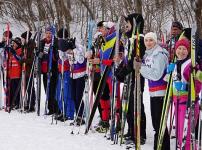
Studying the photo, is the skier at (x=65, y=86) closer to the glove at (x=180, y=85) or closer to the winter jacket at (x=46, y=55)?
the winter jacket at (x=46, y=55)

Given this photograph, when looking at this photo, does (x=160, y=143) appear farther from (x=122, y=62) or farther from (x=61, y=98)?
(x=61, y=98)

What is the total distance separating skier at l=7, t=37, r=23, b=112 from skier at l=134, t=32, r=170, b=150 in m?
4.75

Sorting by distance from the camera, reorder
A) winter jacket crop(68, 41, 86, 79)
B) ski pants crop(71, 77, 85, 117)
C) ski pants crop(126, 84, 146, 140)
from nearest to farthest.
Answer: ski pants crop(126, 84, 146, 140), winter jacket crop(68, 41, 86, 79), ski pants crop(71, 77, 85, 117)

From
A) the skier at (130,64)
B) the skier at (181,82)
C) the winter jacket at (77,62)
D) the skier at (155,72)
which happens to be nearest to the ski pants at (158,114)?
the skier at (155,72)

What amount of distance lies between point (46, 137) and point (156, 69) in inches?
94.5

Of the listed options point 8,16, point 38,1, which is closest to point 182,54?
point 38,1

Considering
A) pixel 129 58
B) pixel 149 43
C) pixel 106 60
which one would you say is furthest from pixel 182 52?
pixel 106 60

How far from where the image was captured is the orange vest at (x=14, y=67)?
10016mm

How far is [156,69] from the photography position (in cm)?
571

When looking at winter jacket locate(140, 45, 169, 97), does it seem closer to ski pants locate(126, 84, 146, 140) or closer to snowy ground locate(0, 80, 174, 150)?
ski pants locate(126, 84, 146, 140)

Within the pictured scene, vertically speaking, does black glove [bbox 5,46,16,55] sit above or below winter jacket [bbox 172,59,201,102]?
above

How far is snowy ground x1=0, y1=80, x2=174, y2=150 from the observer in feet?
21.1

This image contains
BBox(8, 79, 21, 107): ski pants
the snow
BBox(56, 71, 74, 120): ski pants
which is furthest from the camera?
BBox(8, 79, 21, 107): ski pants

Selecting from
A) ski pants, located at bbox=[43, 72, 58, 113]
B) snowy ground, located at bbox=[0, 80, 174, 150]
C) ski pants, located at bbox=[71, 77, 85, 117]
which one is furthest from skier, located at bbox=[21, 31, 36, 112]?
ski pants, located at bbox=[71, 77, 85, 117]
